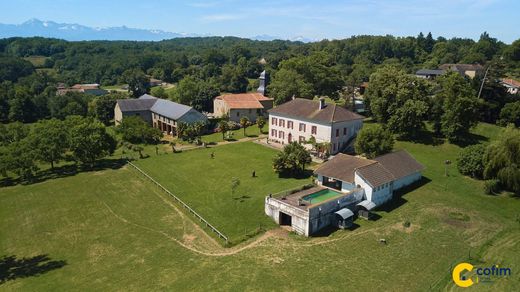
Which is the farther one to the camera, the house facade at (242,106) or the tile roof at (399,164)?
the house facade at (242,106)

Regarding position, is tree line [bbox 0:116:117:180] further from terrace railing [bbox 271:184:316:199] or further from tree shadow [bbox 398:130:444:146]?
tree shadow [bbox 398:130:444:146]

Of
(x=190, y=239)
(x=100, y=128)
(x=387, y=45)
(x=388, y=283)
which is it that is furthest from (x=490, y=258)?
(x=387, y=45)

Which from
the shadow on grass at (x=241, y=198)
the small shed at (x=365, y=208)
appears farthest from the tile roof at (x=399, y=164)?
the shadow on grass at (x=241, y=198)

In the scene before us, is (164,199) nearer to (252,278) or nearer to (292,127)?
(252,278)

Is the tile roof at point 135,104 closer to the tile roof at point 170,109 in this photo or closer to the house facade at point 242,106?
the tile roof at point 170,109

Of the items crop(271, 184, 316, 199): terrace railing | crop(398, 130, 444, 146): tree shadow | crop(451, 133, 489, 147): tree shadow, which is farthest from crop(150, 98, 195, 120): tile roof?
crop(451, 133, 489, 147): tree shadow

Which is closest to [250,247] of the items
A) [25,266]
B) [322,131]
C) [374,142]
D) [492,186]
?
[25,266]
